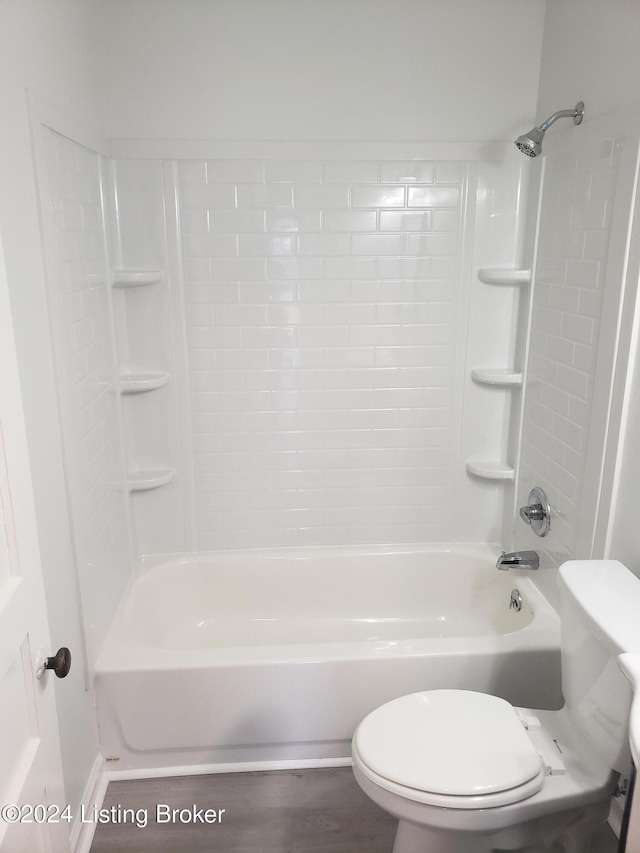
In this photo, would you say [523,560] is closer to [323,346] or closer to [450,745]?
[450,745]

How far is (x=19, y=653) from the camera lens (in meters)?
1.05

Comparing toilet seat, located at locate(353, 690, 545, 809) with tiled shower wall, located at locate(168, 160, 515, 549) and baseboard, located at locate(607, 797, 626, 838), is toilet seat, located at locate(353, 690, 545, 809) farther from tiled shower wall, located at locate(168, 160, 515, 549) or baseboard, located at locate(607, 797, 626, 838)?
tiled shower wall, located at locate(168, 160, 515, 549)

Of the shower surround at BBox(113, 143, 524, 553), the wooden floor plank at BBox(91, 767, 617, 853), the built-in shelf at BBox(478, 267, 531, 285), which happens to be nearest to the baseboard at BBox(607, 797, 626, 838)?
the wooden floor plank at BBox(91, 767, 617, 853)

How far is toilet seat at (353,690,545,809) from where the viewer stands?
1436 millimetres

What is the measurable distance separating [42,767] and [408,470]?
68.8 inches

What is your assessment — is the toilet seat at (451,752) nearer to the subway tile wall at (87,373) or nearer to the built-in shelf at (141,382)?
the subway tile wall at (87,373)

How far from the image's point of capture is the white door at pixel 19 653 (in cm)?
99

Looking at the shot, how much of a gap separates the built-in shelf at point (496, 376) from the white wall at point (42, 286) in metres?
1.51

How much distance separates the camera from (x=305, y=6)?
2.16 meters

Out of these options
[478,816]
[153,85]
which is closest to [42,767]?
[478,816]

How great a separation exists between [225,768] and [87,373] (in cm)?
129

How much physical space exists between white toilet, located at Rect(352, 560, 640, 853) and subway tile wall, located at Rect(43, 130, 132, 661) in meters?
0.94

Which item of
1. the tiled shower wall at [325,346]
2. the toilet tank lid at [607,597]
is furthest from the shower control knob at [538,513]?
the toilet tank lid at [607,597]

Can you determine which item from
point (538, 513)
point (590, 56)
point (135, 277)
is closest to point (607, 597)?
point (538, 513)
